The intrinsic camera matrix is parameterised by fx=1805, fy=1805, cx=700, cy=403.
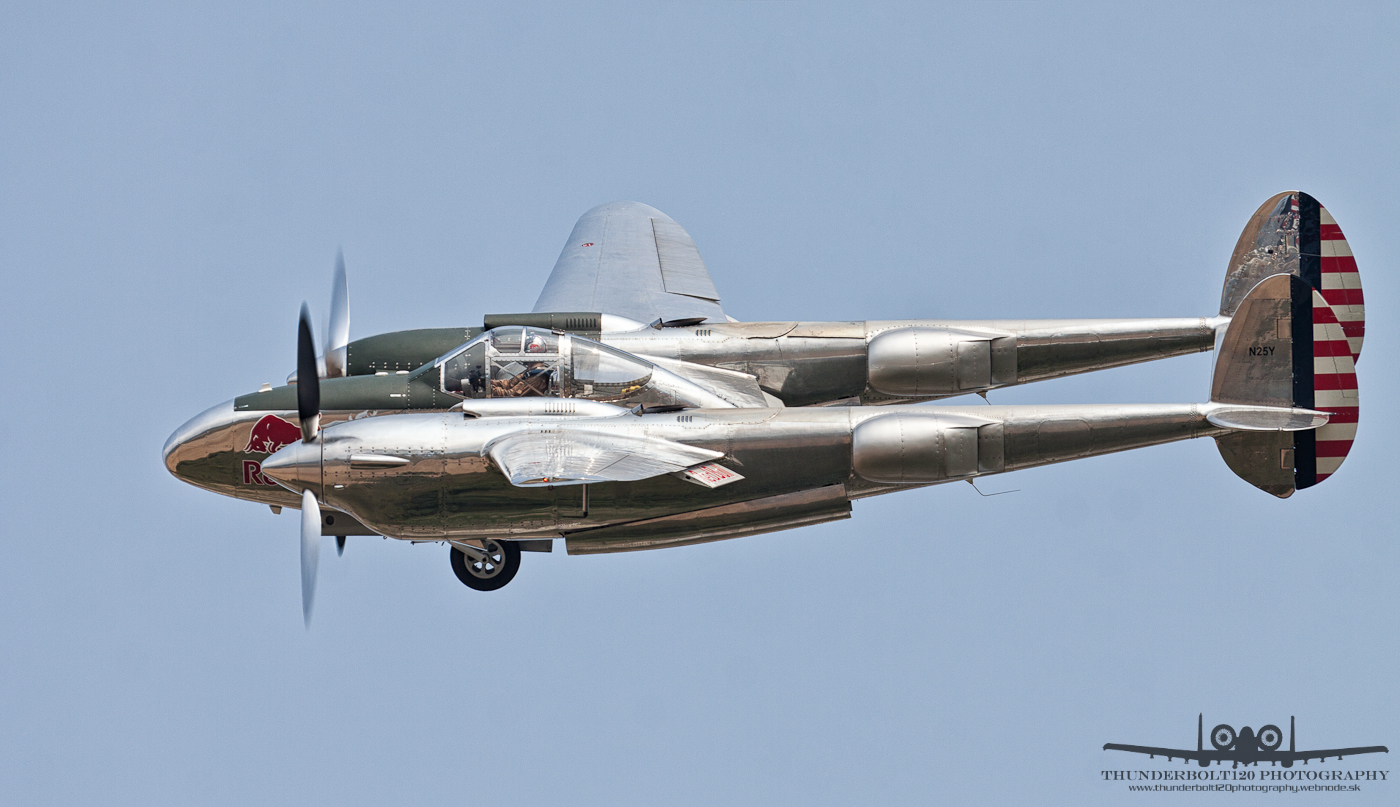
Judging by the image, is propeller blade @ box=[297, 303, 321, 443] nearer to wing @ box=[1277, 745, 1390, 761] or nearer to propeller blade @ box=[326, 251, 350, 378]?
propeller blade @ box=[326, 251, 350, 378]

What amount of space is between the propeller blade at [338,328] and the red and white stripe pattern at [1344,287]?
16.7m

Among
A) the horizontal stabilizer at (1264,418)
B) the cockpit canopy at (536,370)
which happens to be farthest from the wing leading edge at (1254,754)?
the cockpit canopy at (536,370)

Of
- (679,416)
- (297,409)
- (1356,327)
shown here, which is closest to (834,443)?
(679,416)

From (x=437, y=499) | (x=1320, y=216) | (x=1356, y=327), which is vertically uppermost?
(x=1320, y=216)

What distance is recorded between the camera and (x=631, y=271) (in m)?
34.8

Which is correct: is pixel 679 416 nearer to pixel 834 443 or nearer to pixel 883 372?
pixel 834 443

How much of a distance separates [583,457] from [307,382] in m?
4.20

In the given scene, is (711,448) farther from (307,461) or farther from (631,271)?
(631,271)

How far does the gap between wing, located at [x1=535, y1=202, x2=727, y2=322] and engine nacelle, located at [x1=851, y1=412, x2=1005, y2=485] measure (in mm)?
6210

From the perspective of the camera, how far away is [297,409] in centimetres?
2716

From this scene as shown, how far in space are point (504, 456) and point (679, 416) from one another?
2797 mm

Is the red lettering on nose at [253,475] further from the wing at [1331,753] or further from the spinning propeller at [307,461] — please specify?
the wing at [1331,753]

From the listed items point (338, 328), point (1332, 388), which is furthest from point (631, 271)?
point (1332, 388)

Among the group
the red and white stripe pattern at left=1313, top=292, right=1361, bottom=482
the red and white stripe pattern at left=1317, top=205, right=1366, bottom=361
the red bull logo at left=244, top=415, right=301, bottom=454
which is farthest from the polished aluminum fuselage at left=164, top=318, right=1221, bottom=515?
the red bull logo at left=244, top=415, right=301, bottom=454
